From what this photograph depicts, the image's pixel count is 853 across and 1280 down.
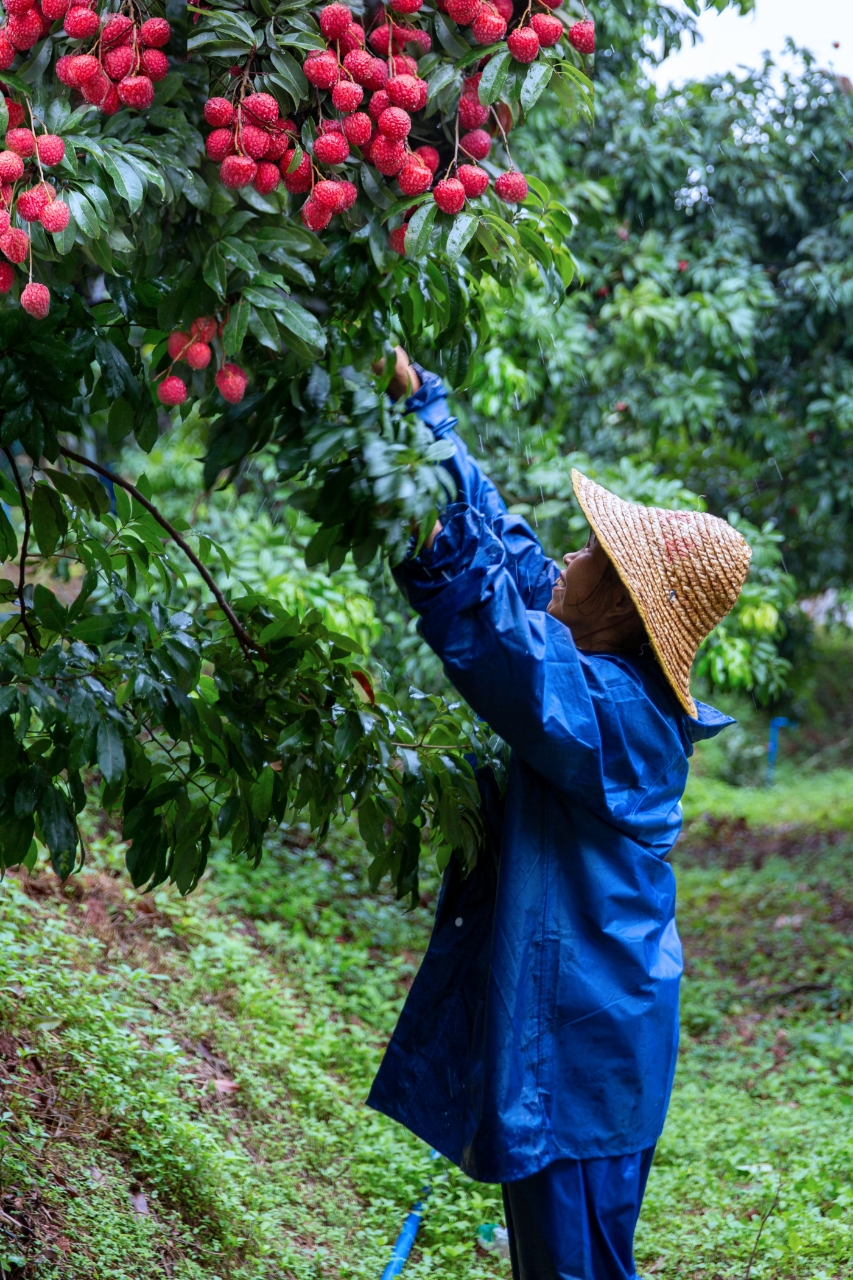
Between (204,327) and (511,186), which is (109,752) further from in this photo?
(511,186)

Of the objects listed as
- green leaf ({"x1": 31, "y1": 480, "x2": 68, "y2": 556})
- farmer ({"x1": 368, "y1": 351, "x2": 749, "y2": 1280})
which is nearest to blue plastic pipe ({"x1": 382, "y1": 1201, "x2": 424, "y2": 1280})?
farmer ({"x1": 368, "y1": 351, "x2": 749, "y2": 1280})

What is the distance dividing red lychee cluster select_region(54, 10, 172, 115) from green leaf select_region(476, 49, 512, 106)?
0.37 metres

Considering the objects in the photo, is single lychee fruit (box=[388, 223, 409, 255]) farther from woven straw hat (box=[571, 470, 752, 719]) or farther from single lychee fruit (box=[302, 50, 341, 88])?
woven straw hat (box=[571, 470, 752, 719])

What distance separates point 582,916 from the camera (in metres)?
1.93

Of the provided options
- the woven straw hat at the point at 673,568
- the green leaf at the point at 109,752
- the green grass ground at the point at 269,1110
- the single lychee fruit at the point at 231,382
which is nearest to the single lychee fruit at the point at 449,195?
the single lychee fruit at the point at 231,382

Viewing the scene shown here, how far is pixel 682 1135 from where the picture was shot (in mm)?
3914

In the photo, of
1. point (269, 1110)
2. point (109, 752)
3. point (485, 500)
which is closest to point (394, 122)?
point (485, 500)

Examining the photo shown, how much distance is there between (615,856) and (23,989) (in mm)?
1865

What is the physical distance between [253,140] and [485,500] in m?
0.83

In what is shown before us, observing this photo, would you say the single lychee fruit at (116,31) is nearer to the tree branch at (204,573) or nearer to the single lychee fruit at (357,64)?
the single lychee fruit at (357,64)

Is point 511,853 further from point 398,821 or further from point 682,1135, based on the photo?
point 682,1135

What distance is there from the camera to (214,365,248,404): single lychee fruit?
1435mm

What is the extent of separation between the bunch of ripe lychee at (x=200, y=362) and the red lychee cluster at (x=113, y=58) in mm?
253

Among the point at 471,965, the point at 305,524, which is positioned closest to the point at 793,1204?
the point at 471,965
